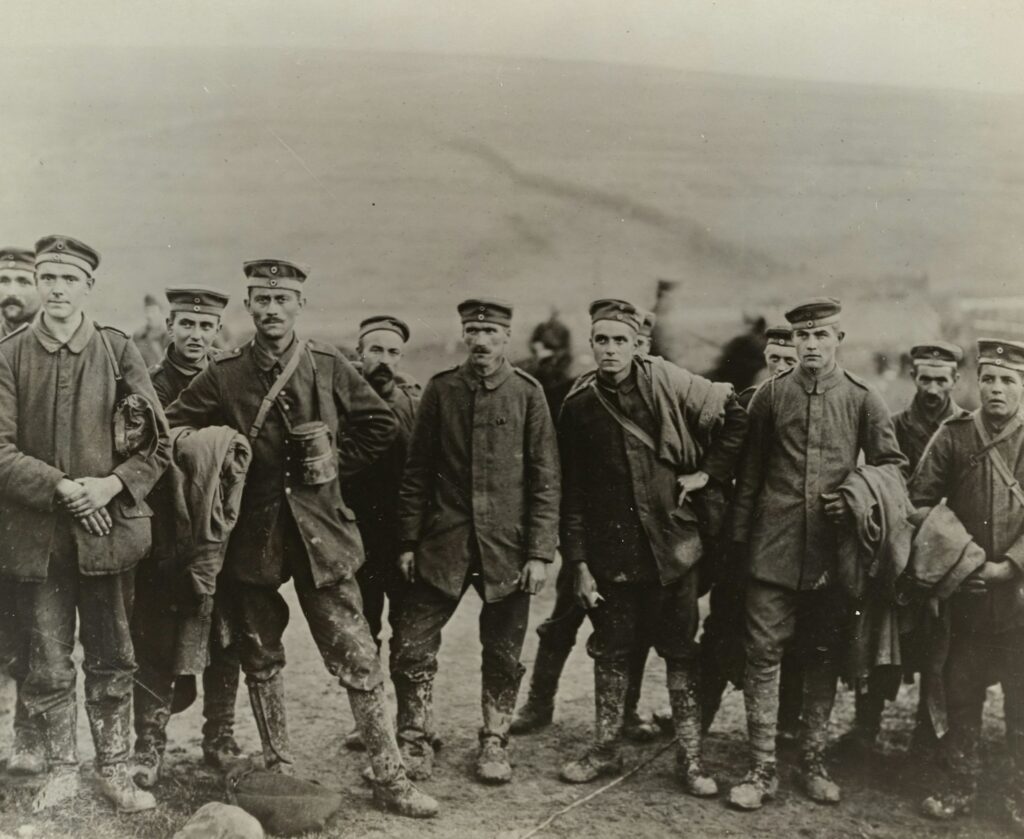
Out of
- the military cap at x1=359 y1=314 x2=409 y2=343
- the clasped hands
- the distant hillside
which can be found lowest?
the clasped hands

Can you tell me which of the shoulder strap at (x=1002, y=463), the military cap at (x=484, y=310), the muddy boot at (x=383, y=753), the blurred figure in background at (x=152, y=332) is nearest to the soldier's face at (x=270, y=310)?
the military cap at (x=484, y=310)

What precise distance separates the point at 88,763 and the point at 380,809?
61.2 inches

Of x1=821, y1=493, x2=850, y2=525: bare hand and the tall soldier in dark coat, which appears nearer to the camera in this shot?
x1=821, y1=493, x2=850, y2=525: bare hand

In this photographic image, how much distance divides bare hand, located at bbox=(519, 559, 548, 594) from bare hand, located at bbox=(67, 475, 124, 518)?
75.5 inches

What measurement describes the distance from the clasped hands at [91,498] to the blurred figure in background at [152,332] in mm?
4274

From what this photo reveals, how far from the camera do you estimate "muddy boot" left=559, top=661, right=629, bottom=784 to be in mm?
4516

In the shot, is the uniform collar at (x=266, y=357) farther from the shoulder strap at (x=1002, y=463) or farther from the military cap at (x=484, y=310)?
the shoulder strap at (x=1002, y=463)

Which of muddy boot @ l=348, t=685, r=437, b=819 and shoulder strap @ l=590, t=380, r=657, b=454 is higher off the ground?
shoulder strap @ l=590, t=380, r=657, b=454

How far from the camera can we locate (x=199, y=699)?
18.3 feet

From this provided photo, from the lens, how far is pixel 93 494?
3.63 meters

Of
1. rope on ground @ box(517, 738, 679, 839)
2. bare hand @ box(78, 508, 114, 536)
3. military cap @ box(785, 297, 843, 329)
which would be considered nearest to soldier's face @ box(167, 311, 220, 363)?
bare hand @ box(78, 508, 114, 536)

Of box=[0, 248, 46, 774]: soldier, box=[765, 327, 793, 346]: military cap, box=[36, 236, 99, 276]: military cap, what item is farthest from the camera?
box=[765, 327, 793, 346]: military cap

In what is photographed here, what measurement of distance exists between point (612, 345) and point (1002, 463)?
194 centimetres

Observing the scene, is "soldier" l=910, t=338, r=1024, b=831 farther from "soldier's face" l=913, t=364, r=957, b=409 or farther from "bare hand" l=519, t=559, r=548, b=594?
"bare hand" l=519, t=559, r=548, b=594
